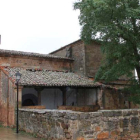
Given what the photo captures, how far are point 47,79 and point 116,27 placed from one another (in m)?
5.69

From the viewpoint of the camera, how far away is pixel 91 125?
703 centimetres

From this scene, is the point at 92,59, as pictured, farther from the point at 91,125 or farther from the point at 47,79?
the point at 91,125

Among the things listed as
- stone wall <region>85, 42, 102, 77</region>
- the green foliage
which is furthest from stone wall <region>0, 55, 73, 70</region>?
the green foliage

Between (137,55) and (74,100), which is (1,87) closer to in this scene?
(74,100)

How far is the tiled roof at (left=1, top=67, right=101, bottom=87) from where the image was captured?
43.6 feet

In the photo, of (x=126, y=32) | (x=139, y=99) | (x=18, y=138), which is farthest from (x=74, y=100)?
(x=18, y=138)

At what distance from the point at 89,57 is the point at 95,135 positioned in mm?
11363

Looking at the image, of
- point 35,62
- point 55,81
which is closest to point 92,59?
point 35,62

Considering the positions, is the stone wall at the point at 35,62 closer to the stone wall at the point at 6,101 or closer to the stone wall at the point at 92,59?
the stone wall at the point at 92,59

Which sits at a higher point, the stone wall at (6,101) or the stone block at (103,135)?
the stone wall at (6,101)

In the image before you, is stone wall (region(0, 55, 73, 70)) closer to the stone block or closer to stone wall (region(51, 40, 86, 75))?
stone wall (region(51, 40, 86, 75))

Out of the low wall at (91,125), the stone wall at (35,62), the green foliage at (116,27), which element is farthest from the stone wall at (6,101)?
the green foliage at (116,27)

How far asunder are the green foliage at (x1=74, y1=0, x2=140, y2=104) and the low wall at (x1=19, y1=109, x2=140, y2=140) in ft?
15.9

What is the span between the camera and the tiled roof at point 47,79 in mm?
13281
